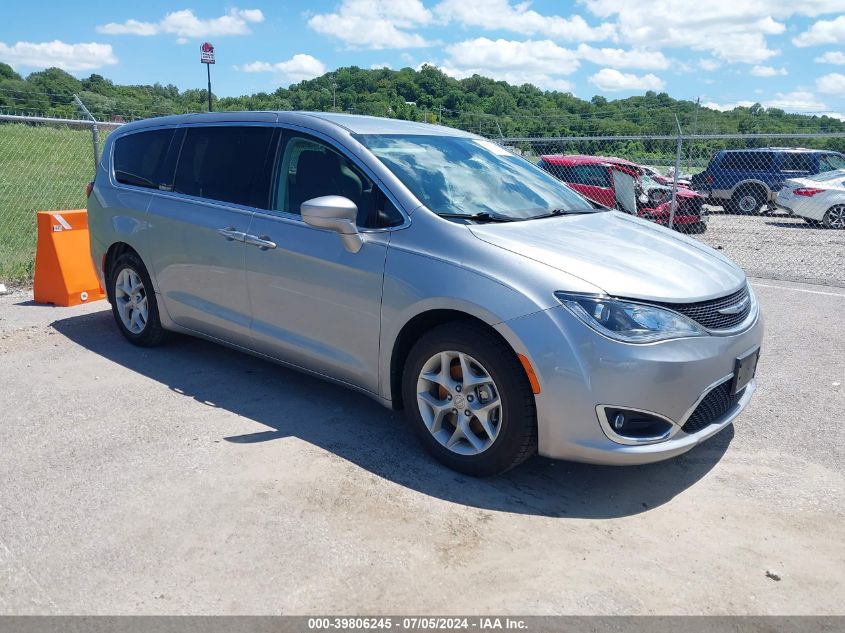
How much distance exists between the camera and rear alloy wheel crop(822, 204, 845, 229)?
15812 mm

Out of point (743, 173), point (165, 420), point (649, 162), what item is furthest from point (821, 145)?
point (165, 420)

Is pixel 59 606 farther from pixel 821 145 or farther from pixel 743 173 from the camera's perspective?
pixel 821 145

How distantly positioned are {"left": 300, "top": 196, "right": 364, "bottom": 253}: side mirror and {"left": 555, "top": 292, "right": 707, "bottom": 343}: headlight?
1.20m

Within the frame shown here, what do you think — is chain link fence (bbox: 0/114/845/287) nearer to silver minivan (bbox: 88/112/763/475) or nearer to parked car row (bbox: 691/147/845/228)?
parked car row (bbox: 691/147/845/228)

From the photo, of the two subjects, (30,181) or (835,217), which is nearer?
(835,217)

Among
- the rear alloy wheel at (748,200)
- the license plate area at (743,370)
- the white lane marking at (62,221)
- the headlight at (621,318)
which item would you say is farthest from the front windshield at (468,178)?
the rear alloy wheel at (748,200)

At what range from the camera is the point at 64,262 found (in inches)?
278

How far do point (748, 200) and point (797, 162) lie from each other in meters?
1.41

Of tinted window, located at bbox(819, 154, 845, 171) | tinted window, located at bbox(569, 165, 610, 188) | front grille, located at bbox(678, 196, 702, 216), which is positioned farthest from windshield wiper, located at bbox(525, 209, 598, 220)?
tinted window, located at bbox(819, 154, 845, 171)

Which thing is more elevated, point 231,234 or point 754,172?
point 754,172

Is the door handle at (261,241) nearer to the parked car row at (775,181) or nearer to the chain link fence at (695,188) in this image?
the chain link fence at (695,188)

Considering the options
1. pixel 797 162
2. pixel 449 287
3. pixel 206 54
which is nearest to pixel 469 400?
pixel 449 287

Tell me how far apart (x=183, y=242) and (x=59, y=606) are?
2848 millimetres

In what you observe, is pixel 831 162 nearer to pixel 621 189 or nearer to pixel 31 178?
pixel 621 189
